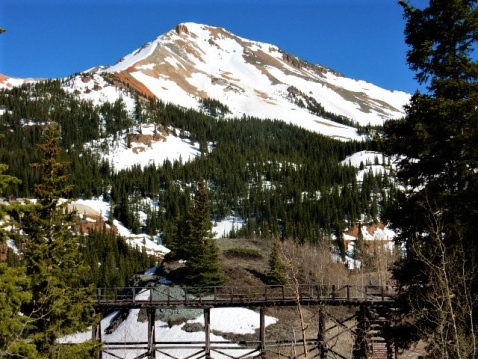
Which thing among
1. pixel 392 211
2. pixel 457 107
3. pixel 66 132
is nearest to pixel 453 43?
pixel 457 107

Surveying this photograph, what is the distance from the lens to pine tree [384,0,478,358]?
1307 cm

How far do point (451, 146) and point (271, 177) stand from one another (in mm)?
124136

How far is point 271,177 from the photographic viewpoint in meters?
138

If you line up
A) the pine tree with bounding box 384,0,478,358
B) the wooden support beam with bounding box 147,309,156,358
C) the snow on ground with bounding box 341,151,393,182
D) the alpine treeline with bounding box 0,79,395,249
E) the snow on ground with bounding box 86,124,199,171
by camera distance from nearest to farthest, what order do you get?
the pine tree with bounding box 384,0,478,358 < the wooden support beam with bounding box 147,309,156,358 < the alpine treeline with bounding box 0,79,395,249 < the snow on ground with bounding box 341,151,393,182 < the snow on ground with bounding box 86,124,199,171

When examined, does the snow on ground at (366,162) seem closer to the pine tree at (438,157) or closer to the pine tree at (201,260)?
the pine tree at (201,260)

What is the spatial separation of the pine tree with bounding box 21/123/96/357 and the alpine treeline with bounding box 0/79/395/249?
6686 cm

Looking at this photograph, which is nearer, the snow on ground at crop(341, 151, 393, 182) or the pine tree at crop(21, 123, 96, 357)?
the pine tree at crop(21, 123, 96, 357)

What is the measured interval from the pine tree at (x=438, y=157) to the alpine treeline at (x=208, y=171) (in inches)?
2781

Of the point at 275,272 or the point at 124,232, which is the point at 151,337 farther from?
the point at 124,232

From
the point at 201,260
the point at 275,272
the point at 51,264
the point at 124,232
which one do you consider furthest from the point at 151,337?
the point at 124,232

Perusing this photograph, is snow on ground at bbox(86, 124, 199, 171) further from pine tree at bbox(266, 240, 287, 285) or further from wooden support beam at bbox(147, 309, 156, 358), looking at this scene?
wooden support beam at bbox(147, 309, 156, 358)

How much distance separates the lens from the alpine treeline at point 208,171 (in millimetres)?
110062

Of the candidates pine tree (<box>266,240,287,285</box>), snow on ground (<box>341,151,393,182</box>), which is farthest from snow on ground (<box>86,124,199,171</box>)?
pine tree (<box>266,240,287,285</box>)

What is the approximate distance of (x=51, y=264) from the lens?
19531mm
